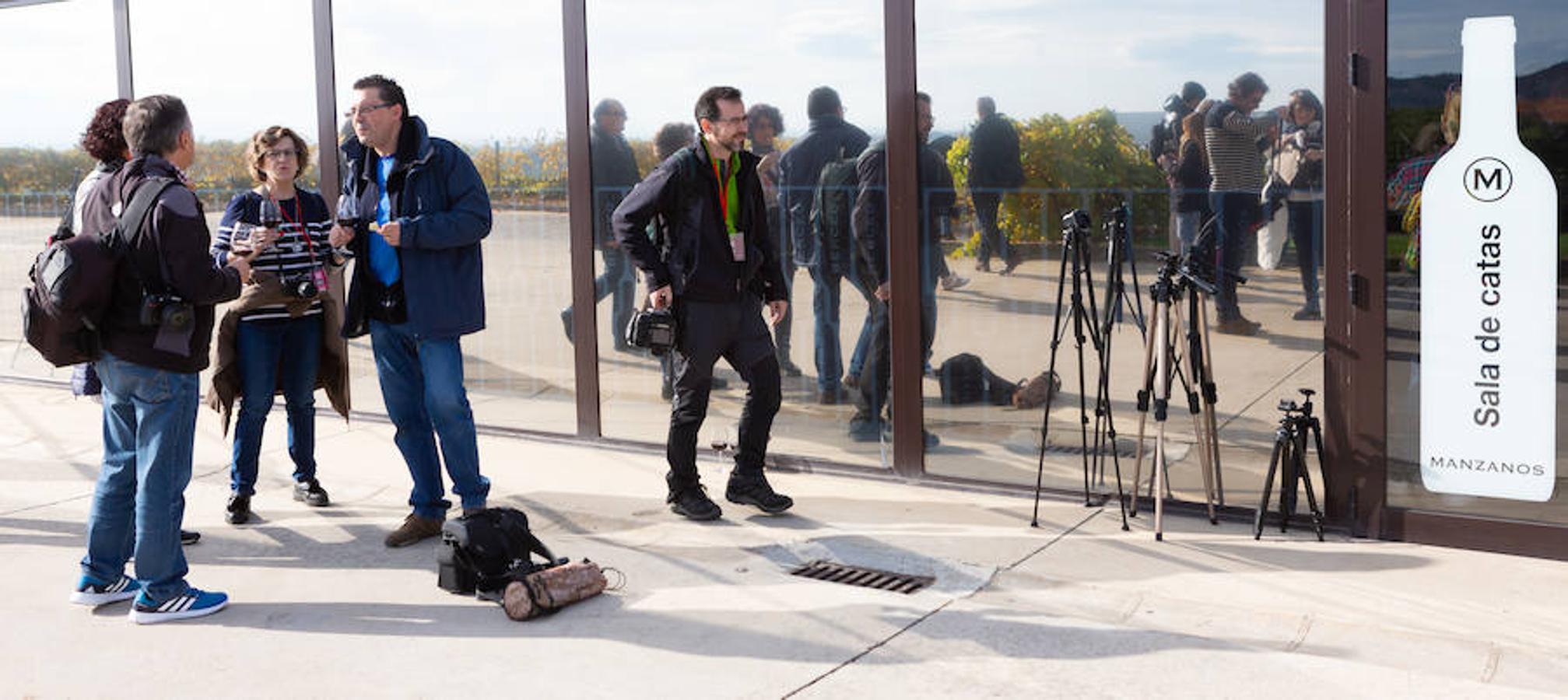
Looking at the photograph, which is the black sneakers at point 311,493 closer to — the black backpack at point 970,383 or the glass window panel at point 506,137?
the glass window panel at point 506,137

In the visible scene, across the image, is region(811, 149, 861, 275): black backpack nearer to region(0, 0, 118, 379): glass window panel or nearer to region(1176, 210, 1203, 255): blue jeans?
region(1176, 210, 1203, 255): blue jeans

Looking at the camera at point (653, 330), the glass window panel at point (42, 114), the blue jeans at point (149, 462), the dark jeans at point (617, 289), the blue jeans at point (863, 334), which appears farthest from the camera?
the glass window panel at point (42, 114)

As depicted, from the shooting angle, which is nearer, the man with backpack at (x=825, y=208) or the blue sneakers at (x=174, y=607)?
the blue sneakers at (x=174, y=607)

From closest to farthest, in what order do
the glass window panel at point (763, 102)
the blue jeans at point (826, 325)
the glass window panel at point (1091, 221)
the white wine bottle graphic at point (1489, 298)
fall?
1. the white wine bottle graphic at point (1489, 298)
2. the glass window panel at point (1091, 221)
3. the glass window panel at point (763, 102)
4. the blue jeans at point (826, 325)

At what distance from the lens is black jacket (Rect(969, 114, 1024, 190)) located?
6.75 meters

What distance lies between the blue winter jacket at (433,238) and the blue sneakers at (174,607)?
4.02ft

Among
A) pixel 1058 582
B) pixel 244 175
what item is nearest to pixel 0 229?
pixel 244 175

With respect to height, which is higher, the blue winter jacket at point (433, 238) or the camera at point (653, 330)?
the blue winter jacket at point (433, 238)

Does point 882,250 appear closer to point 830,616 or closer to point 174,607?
point 830,616

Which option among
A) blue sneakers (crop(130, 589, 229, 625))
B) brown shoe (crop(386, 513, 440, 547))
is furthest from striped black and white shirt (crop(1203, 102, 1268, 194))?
blue sneakers (crop(130, 589, 229, 625))

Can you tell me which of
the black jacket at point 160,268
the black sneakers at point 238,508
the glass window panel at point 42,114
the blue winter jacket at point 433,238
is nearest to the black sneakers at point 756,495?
the blue winter jacket at point 433,238

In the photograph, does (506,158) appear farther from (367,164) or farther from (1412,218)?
(1412,218)

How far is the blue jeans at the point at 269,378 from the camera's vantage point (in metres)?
6.74

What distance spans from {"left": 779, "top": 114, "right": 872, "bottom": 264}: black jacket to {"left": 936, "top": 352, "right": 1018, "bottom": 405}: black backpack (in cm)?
82
